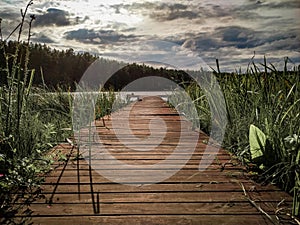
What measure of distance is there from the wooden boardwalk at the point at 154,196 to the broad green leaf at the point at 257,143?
0.45 feet

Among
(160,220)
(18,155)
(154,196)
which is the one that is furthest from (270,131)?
(18,155)

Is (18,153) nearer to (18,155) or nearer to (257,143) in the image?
(18,155)

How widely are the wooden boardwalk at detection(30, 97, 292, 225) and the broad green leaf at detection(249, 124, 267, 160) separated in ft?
0.45

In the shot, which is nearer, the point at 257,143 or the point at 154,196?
the point at 154,196

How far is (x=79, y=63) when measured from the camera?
17625 mm

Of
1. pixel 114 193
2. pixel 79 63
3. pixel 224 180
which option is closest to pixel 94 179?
pixel 114 193

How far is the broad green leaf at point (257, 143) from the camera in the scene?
2184 mm

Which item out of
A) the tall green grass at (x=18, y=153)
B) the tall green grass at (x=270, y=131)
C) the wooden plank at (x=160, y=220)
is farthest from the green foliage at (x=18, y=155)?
the tall green grass at (x=270, y=131)

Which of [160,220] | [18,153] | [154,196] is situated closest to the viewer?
[160,220]

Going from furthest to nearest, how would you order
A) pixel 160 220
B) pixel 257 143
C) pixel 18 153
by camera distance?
pixel 18 153 < pixel 257 143 < pixel 160 220

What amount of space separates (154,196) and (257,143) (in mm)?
843

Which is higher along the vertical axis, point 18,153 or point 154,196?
point 18,153

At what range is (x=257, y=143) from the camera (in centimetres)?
222

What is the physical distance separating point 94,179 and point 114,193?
28cm
